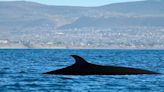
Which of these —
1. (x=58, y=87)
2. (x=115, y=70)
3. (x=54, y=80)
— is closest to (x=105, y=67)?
(x=115, y=70)

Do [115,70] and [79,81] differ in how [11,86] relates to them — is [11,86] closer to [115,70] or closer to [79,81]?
[79,81]

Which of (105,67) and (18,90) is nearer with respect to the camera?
(18,90)

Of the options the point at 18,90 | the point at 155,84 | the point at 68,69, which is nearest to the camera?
the point at 18,90

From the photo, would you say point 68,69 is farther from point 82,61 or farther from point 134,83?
point 134,83

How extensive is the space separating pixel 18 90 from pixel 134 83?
6.03m

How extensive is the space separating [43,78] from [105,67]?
3243 millimetres

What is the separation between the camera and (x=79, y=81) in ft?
126

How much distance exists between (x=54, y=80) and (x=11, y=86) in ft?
10.9

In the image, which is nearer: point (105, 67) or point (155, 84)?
point (155, 84)

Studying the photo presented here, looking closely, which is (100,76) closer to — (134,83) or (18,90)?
(134,83)

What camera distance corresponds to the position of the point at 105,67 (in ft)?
134

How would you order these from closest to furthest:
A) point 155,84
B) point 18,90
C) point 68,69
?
1. point 18,90
2. point 155,84
3. point 68,69

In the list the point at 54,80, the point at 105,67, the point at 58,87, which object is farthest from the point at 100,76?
the point at 58,87

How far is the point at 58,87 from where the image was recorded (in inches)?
1403
